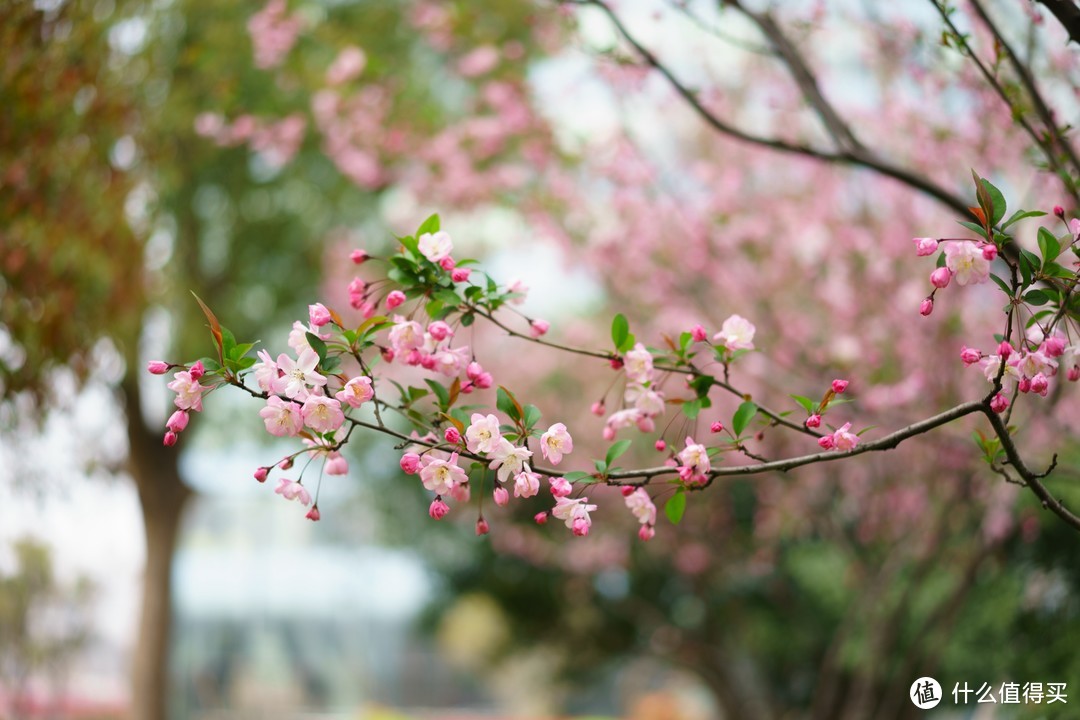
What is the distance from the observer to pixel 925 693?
107 inches

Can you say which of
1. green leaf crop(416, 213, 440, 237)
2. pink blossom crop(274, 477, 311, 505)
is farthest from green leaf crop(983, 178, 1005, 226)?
pink blossom crop(274, 477, 311, 505)

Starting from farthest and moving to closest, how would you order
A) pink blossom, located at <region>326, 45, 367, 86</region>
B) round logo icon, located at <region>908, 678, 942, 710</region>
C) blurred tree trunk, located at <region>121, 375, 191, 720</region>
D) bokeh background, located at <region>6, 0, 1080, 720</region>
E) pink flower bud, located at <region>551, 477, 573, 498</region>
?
blurred tree trunk, located at <region>121, 375, 191, 720</region> → pink blossom, located at <region>326, 45, 367, 86</region> → bokeh background, located at <region>6, 0, 1080, 720</region> → round logo icon, located at <region>908, 678, 942, 710</region> → pink flower bud, located at <region>551, 477, 573, 498</region>

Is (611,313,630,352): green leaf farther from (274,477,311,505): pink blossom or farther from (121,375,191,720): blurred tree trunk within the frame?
(121,375,191,720): blurred tree trunk

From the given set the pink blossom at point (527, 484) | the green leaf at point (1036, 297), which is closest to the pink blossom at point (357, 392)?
the pink blossom at point (527, 484)

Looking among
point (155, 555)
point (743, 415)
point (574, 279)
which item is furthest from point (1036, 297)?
point (155, 555)

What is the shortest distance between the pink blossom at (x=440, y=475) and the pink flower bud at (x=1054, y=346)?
0.75 metres

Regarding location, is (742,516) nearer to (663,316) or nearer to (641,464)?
(641,464)

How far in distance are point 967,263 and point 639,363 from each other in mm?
469

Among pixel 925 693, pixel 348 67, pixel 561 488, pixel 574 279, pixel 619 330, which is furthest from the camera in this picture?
pixel 574 279

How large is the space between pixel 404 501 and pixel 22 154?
18.5 feet

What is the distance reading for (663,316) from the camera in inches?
199

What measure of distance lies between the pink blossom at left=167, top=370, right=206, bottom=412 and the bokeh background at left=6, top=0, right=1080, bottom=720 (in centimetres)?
50

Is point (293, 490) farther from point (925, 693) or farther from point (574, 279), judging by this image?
point (574, 279)

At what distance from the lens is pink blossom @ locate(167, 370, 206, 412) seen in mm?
1282
